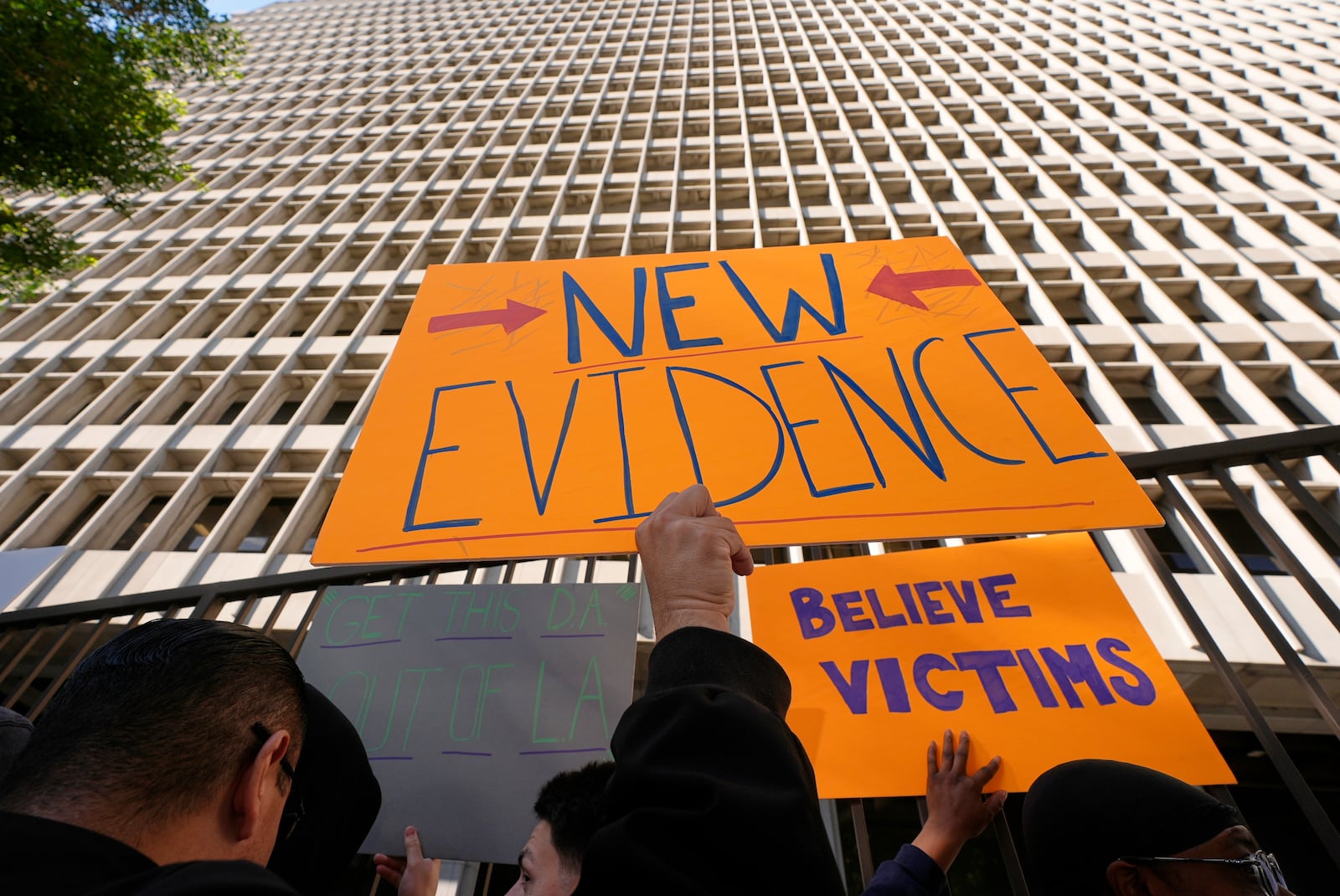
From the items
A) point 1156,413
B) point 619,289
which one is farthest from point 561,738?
point 1156,413

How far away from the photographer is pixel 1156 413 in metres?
13.6

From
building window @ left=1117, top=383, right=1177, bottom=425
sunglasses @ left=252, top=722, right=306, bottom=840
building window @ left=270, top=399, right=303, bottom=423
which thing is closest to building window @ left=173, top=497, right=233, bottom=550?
building window @ left=270, top=399, right=303, bottom=423

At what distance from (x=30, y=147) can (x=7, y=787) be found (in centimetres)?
980

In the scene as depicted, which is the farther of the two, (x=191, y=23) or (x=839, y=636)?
(x=191, y=23)

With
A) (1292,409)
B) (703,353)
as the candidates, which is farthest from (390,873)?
(1292,409)

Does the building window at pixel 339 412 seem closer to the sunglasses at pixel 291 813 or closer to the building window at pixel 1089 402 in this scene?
the sunglasses at pixel 291 813

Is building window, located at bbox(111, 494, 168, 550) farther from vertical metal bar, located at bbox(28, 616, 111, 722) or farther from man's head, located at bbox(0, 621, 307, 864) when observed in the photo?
man's head, located at bbox(0, 621, 307, 864)

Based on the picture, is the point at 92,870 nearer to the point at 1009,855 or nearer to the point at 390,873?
the point at 390,873

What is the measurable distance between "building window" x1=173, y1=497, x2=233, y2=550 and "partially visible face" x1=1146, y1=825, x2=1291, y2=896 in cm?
1483

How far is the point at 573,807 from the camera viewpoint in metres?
1.75

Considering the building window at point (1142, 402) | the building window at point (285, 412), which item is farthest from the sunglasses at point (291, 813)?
the building window at point (1142, 402)

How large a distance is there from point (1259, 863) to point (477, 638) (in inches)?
86.1

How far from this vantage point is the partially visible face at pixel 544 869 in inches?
67.4

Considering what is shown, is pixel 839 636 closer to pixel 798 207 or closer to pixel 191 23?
pixel 191 23
